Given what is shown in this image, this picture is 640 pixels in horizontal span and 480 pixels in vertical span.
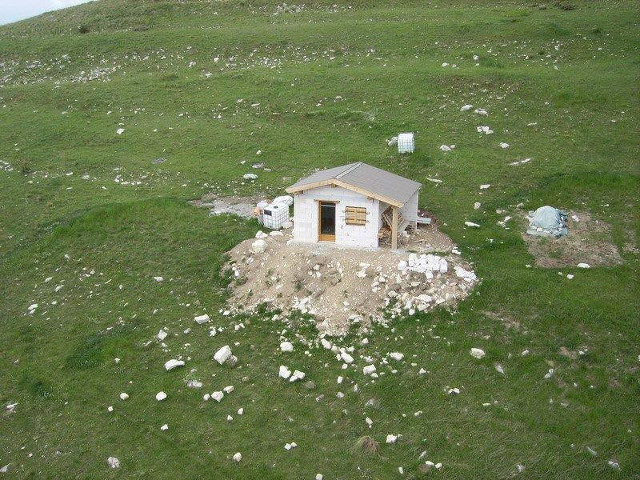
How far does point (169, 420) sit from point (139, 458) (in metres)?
1.36

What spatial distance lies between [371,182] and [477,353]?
8.05 m

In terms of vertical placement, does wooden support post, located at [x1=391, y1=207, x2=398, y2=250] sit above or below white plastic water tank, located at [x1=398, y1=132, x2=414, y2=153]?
below

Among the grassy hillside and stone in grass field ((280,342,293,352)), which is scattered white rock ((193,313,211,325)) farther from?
stone in grass field ((280,342,293,352))

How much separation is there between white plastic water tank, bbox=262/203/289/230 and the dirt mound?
2714 millimetres

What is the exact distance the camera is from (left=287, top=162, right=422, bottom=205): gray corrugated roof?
21203mm

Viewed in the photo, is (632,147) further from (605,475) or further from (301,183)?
(605,475)

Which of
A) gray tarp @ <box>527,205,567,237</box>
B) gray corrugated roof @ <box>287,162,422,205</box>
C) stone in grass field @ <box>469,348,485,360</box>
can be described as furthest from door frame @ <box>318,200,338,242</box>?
gray tarp @ <box>527,205,567,237</box>

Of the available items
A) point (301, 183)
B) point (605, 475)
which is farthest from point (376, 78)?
point (605, 475)

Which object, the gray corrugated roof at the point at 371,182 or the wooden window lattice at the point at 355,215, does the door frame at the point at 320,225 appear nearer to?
the wooden window lattice at the point at 355,215

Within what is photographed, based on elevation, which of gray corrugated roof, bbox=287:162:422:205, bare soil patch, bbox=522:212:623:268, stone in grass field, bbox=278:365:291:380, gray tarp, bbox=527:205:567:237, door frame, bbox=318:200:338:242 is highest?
gray corrugated roof, bbox=287:162:422:205

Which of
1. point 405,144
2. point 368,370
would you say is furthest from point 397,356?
point 405,144

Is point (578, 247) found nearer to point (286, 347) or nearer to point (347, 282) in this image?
point (347, 282)

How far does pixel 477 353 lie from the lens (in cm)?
1730

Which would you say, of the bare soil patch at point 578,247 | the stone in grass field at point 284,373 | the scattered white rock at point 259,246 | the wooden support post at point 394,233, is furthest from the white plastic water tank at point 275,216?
the bare soil patch at point 578,247
